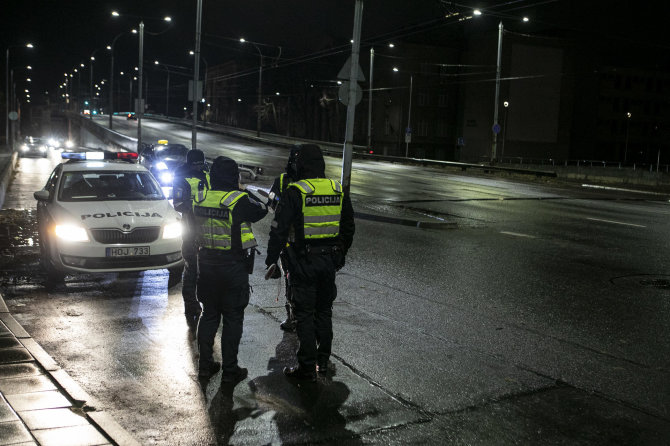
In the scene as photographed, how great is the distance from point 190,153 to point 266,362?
115 inches

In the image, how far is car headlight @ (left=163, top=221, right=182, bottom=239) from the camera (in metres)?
8.91

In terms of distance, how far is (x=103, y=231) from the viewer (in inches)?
337

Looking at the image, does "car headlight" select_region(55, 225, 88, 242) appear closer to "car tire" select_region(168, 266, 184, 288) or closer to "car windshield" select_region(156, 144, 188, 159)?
"car tire" select_region(168, 266, 184, 288)

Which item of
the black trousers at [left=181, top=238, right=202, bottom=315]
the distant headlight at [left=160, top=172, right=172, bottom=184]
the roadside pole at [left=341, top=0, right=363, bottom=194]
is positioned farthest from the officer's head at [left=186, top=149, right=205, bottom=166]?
the distant headlight at [left=160, top=172, right=172, bottom=184]

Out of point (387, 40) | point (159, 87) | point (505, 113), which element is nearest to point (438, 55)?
point (387, 40)

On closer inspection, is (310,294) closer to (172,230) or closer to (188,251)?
(188,251)

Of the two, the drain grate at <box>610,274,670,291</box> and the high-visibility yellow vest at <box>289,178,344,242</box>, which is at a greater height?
the high-visibility yellow vest at <box>289,178,344,242</box>

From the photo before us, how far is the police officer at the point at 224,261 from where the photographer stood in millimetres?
5379

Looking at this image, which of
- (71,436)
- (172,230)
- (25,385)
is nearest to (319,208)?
(71,436)

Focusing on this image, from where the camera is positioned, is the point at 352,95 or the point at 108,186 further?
the point at 352,95

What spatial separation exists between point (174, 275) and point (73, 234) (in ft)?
4.55

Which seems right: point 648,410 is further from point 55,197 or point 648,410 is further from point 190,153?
point 55,197

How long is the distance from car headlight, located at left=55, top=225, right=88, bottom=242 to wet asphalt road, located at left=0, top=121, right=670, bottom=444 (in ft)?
2.12

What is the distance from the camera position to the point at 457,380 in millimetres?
5453
